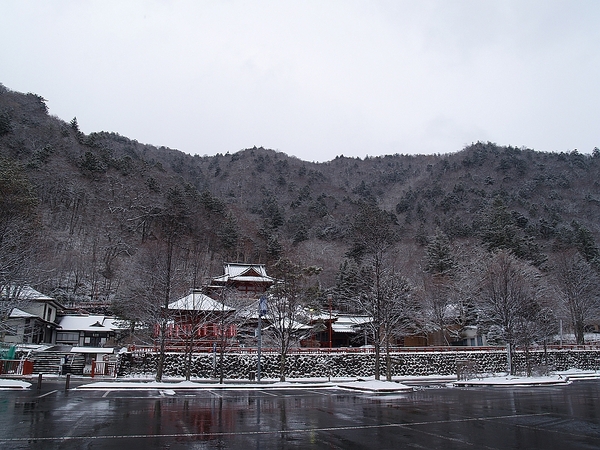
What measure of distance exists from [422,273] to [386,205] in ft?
204

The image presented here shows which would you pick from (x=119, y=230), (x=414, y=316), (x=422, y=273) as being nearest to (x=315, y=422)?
(x=414, y=316)

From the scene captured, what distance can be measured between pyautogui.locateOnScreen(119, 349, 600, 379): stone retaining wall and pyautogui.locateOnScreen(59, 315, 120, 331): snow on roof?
24.1 m

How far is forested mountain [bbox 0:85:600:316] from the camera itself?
64.1m

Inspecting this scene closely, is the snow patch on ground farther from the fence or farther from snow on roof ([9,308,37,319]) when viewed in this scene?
snow on roof ([9,308,37,319])

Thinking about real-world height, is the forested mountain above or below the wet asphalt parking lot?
above

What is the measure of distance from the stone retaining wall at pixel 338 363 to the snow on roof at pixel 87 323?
79.2ft

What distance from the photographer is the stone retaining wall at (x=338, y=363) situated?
32.3 meters

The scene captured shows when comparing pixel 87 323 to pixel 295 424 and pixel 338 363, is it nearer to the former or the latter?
pixel 338 363

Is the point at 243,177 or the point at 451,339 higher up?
the point at 243,177

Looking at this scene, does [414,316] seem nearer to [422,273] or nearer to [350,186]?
[422,273]

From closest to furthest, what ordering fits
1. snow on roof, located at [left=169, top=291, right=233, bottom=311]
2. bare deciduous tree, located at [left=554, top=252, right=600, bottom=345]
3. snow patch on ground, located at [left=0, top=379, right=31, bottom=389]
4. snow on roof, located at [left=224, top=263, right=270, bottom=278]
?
1. snow patch on ground, located at [left=0, top=379, right=31, bottom=389]
2. snow on roof, located at [left=169, top=291, right=233, bottom=311]
3. bare deciduous tree, located at [left=554, top=252, right=600, bottom=345]
4. snow on roof, located at [left=224, top=263, right=270, bottom=278]

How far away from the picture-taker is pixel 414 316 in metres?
45.1

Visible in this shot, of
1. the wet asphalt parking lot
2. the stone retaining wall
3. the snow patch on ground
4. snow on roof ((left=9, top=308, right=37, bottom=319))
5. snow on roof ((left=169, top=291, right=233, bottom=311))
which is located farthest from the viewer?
snow on roof ((left=9, top=308, right=37, bottom=319))

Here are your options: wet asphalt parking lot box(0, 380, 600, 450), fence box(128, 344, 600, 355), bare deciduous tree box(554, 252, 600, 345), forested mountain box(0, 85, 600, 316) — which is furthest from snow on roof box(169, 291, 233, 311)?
bare deciduous tree box(554, 252, 600, 345)
